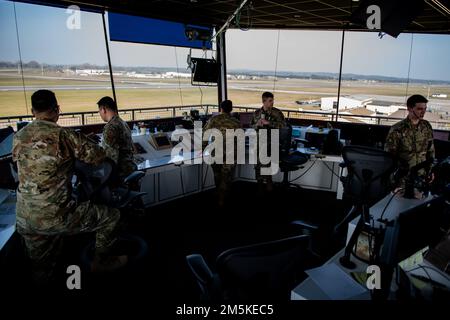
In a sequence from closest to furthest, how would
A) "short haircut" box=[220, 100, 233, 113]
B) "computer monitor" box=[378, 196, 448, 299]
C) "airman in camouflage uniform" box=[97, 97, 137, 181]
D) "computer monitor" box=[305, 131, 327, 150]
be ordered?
"computer monitor" box=[378, 196, 448, 299], "airman in camouflage uniform" box=[97, 97, 137, 181], "short haircut" box=[220, 100, 233, 113], "computer monitor" box=[305, 131, 327, 150]

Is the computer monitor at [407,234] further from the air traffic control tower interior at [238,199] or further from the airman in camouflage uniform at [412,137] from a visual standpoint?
the airman in camouflage uniform at [412,137]

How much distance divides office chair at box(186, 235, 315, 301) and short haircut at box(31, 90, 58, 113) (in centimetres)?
152

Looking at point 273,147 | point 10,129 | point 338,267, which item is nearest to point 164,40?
point 273,147

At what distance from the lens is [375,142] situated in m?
4.71

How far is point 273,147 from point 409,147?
6.50 ft

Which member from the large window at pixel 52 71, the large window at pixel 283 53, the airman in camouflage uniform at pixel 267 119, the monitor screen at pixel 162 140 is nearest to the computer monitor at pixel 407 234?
the airman in camouflage uniform at pixel 267 119

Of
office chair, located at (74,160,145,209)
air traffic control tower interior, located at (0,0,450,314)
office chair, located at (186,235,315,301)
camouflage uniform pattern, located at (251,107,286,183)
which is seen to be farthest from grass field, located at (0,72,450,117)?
office chair, located at (186,235,315,301)

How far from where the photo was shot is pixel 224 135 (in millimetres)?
4320

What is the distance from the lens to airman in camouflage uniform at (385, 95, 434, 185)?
9.87ft

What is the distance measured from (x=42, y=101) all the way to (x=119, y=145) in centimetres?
134

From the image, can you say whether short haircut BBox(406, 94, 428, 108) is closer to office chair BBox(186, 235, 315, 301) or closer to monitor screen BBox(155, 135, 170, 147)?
office chair BBox(186, 235, 315, 301)

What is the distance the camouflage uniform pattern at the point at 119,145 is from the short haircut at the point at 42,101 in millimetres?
1197

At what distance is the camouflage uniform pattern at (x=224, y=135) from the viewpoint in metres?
4.26
